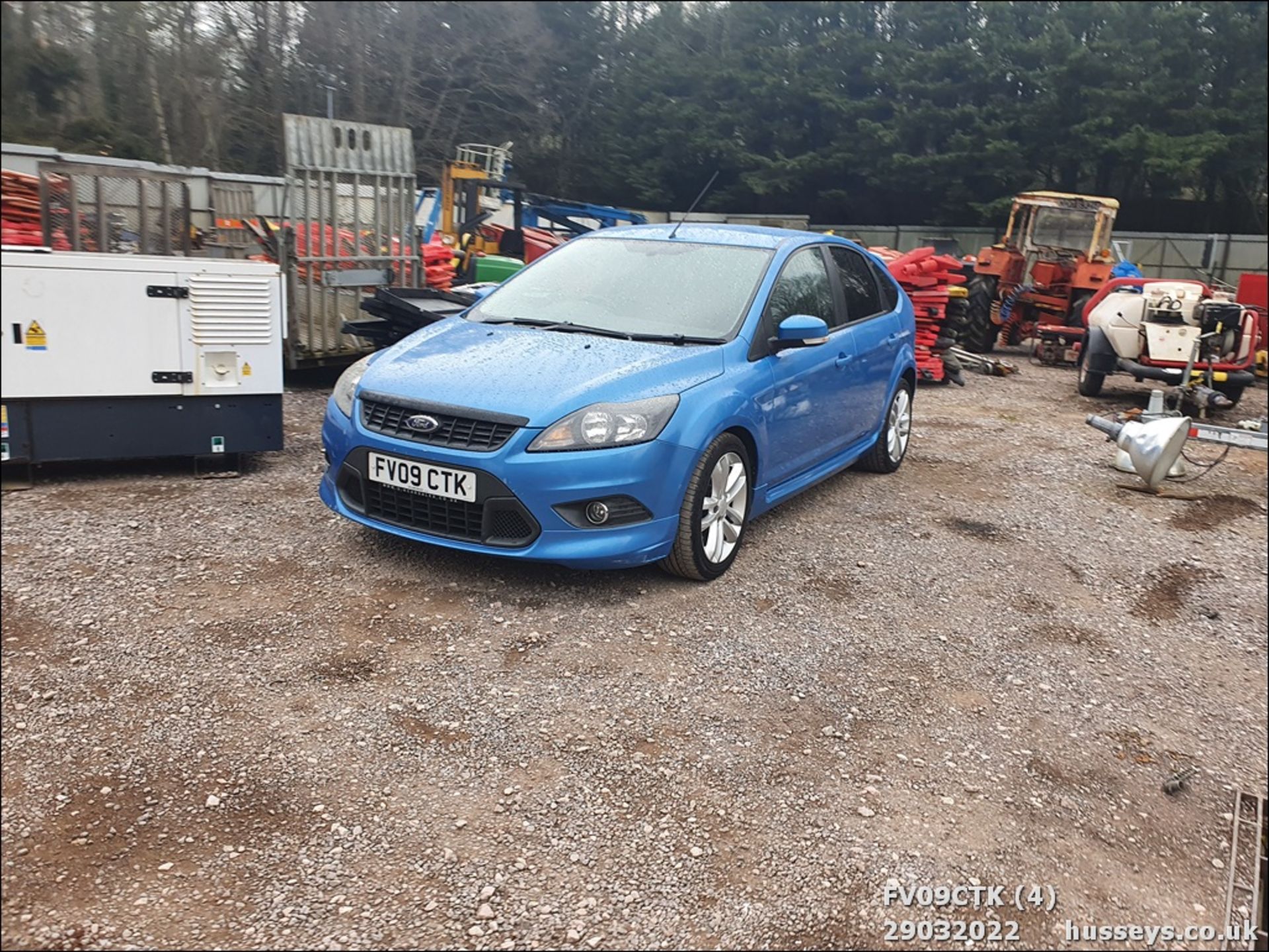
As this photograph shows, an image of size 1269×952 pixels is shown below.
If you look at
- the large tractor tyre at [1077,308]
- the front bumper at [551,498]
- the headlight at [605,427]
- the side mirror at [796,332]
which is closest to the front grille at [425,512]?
the front bumper at [551,498]

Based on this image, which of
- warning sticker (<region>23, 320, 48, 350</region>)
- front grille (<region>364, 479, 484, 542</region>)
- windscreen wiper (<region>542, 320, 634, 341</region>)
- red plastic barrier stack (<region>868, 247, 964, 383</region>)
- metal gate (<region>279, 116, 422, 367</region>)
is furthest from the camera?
red plastic barrier stack (<region>868, 247, 964, 383</region>)

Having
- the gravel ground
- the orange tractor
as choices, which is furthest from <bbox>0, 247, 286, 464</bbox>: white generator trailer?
the orange tractor

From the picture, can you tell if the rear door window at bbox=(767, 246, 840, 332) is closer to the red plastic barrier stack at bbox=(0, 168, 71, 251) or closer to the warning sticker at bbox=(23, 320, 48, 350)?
the warning sticker at bbox=(23, 320, 48, 350)

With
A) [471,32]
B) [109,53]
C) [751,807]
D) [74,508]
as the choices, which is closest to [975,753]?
[751,807]

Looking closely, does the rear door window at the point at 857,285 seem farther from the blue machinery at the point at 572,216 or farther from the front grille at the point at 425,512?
the blue machinery at the point at 572,216

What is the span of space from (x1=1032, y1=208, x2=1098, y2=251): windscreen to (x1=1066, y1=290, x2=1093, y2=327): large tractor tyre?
866 millimetres

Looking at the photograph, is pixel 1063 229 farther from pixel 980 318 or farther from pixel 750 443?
pixel 750 443

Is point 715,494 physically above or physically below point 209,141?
below

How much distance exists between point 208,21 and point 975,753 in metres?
30.2

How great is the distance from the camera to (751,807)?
2.95 m

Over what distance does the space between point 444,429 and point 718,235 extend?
2196 mm

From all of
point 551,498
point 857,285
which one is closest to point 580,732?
point 551,498

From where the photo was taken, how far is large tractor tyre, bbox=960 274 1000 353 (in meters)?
15.0

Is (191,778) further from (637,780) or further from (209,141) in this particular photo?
(209,141)
